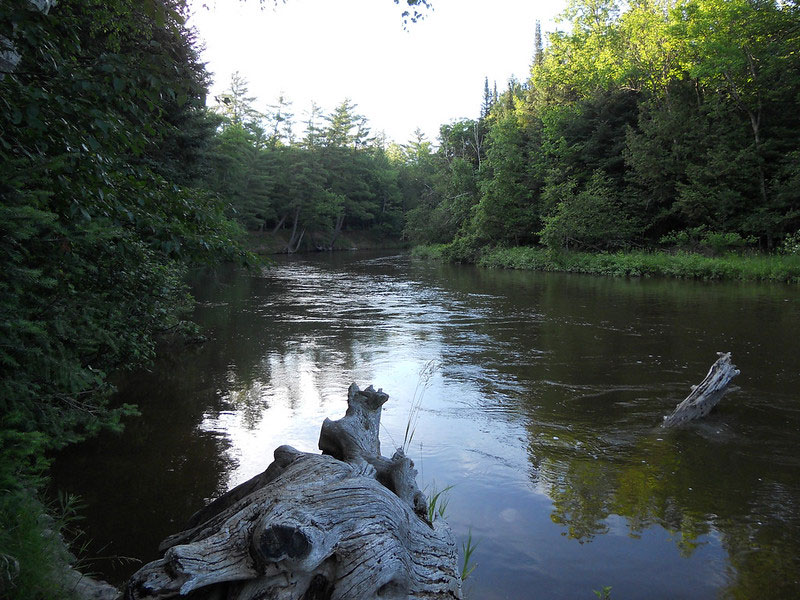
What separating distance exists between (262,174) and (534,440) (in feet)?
141

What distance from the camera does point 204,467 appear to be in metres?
5.16

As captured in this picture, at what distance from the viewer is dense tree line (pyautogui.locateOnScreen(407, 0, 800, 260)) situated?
2477 centimetres

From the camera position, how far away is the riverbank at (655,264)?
20.1 meters

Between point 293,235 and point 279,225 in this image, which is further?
point 279,225

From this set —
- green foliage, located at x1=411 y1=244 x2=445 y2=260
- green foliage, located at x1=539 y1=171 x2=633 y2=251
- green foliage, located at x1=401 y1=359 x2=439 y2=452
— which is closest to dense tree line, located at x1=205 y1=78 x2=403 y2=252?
green foliage, located at x1=411 y1=244 x2=445 y2=260

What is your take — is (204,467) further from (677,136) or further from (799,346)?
(677,136)

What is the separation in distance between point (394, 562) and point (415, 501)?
87 centimetres

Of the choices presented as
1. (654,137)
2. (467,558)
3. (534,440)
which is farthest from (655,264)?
(467,558)

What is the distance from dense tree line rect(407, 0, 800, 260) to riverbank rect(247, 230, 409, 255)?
18361mm

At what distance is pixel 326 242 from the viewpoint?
5644 cm

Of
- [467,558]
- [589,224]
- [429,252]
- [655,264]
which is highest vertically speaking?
[589,224]

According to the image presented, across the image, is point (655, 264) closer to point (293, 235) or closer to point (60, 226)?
point (60, 226)

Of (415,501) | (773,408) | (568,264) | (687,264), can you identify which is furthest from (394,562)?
(568,264)

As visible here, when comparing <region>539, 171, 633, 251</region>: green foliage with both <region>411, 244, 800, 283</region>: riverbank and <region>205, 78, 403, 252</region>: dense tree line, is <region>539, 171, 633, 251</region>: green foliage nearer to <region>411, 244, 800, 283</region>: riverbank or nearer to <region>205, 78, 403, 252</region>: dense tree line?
<region>411, 244, 800, 283</region>: riverbank
